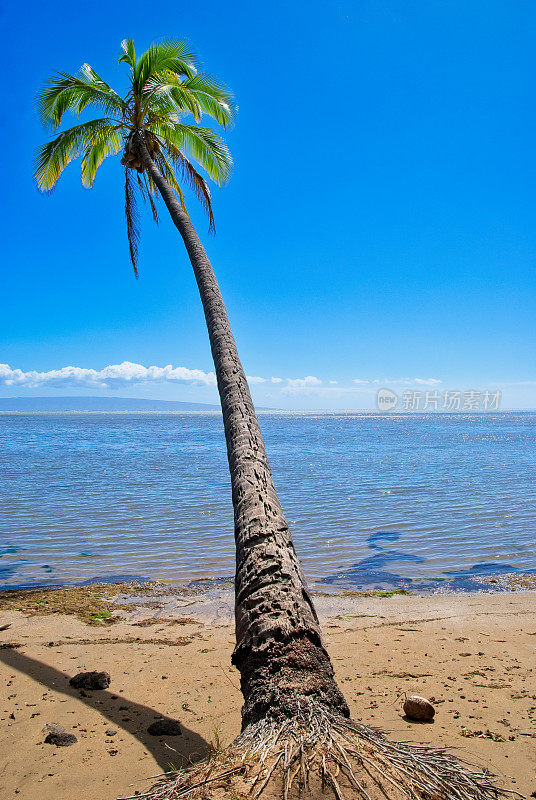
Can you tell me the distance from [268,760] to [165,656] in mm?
3787

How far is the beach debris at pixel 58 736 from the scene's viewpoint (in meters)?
4.02

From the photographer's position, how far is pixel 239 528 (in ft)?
13.6

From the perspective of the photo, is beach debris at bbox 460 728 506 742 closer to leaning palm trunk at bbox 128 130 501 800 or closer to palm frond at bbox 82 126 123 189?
leaning palm trunk at bbox 128 130 501 800

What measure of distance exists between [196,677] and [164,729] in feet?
3.77

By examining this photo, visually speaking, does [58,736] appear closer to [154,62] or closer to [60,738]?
[60,738]

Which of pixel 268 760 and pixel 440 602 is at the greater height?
pixel 268 760

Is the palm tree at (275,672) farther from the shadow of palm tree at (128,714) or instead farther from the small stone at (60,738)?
the small stone at (60,738)

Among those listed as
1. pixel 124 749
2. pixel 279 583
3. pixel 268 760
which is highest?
pixel 279 583

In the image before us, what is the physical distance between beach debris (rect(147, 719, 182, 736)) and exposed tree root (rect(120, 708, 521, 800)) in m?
1.68

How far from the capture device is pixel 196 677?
532cm

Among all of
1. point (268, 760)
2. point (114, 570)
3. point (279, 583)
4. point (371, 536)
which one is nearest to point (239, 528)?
point (279, 583)

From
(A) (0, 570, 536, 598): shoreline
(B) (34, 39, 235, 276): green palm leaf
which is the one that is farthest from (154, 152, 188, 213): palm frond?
(A) (0, 570, 536, 598): shoreline

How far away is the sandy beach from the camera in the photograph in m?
3.81

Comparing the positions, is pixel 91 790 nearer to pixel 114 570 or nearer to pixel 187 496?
pixel 114 570
